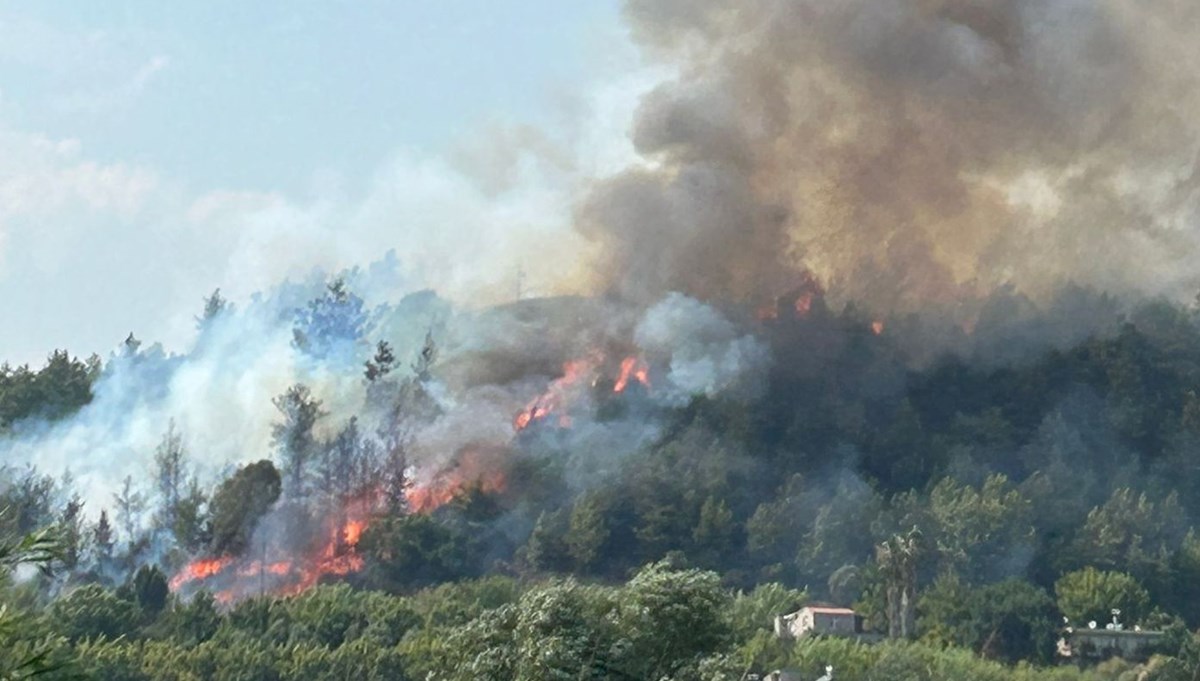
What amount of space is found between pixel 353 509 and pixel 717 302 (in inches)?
1006

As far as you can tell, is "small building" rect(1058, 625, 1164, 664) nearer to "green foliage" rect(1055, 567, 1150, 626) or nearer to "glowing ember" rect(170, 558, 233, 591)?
"green foliage" rect(1055, 567, 1150, 626)

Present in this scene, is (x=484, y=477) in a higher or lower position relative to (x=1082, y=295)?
lower

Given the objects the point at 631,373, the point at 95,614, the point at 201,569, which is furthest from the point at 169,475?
the point at 631,373

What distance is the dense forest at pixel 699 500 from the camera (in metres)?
76.1

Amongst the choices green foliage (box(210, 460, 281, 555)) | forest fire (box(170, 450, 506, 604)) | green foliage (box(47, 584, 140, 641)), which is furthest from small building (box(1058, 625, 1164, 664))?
green foliage (box(47, 584, 140, 641))

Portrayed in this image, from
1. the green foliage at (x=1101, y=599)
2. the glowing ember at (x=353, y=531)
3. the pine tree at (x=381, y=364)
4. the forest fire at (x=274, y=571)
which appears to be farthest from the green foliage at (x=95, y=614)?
the green foliage at (x=1101, y=599)

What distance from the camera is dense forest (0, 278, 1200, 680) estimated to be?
250ft

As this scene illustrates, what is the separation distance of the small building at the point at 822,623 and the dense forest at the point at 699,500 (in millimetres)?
1029

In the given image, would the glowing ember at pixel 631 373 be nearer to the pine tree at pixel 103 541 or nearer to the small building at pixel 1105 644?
the pine tree at pixel 103 541

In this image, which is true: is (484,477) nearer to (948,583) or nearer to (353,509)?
(353,509)

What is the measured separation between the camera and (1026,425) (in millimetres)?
100938

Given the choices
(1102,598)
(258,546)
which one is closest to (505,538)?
(258,546)

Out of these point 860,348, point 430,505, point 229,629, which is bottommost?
point 229,629

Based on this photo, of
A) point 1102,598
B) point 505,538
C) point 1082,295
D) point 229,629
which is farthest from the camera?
point 1082,295
